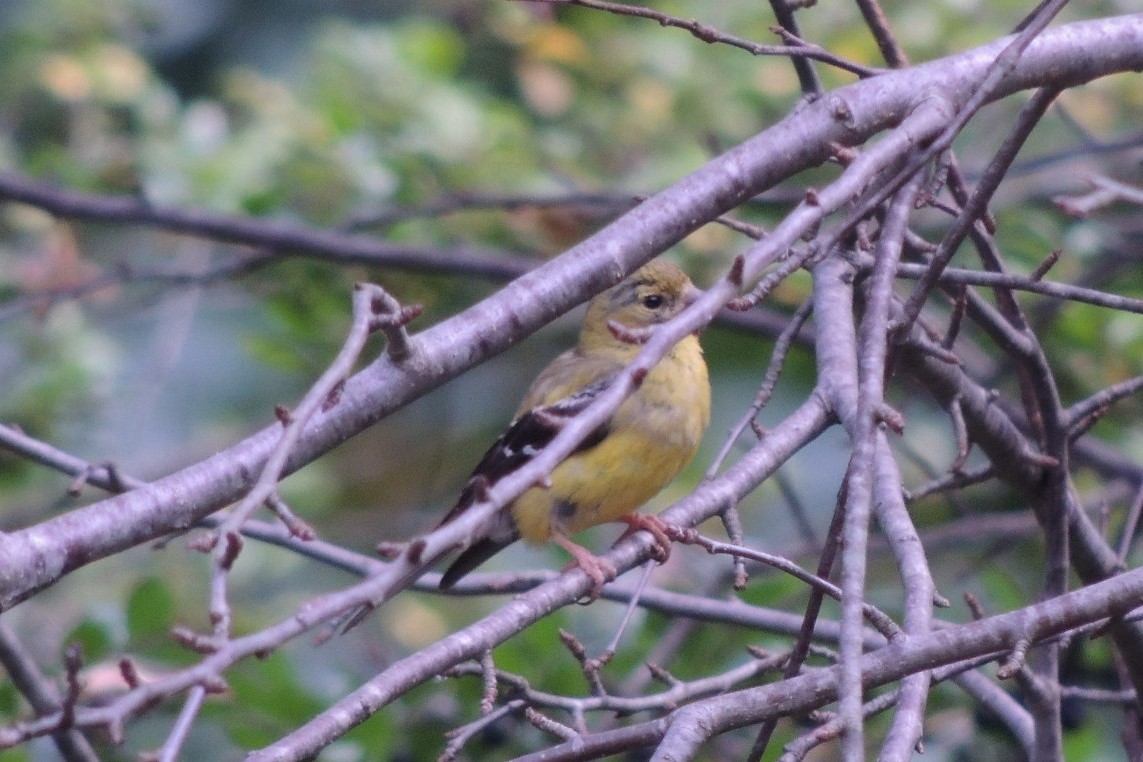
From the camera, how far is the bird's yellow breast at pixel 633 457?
458 centimetres

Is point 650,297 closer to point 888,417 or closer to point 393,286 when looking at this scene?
point 393,286

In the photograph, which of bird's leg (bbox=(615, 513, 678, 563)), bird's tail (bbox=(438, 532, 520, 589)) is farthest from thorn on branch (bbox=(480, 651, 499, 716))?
bird's tail (bbox=(438, 532, 520, 589))

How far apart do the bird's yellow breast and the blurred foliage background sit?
42 centimetres

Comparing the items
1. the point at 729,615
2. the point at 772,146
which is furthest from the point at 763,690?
the point at 729,615

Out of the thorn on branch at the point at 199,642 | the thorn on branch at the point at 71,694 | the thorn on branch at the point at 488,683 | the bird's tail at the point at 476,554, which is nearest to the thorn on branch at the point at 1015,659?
the thorn on branch at the point at 488,683

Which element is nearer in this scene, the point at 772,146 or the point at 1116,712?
the point at 772,146

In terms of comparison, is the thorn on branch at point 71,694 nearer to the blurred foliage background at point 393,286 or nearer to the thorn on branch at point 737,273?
the thorn on branch at point 737,273

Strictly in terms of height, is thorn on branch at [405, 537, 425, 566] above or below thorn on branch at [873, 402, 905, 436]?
below

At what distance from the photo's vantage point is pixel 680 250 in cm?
613

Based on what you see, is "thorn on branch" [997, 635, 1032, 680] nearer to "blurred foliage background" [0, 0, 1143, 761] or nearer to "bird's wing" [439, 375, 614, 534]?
"blurred foliage background" [0, 0, 1143, 761]

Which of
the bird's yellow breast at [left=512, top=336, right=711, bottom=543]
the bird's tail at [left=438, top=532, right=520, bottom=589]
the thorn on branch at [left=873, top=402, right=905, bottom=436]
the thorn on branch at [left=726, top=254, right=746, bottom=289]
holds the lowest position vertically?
the thorn on branch at [left=726, top=254, right=746, bottom=289]

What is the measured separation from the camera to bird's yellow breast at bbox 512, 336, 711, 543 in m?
4.58

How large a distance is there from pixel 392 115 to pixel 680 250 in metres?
1.56

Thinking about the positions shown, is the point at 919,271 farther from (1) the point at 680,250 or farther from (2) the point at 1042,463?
(1) the point at 680,250
